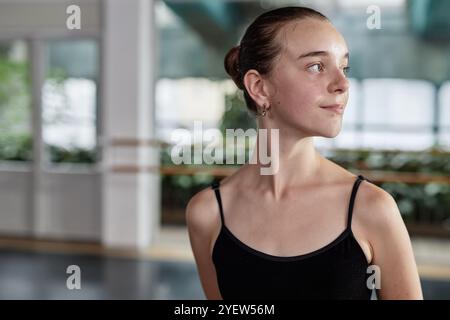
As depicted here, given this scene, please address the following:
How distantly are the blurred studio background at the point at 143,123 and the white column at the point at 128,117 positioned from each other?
1 cm

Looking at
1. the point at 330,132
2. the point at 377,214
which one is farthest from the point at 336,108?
the point at 377,214

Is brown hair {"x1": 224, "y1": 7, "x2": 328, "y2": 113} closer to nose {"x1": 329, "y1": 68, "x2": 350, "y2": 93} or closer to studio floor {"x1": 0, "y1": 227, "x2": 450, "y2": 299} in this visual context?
nose {"x1": 329, "y1": 68, "x2": 350, "y2": 93}

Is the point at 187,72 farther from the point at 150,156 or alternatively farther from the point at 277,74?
the point at 277,74

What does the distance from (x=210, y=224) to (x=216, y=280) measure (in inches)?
3.5

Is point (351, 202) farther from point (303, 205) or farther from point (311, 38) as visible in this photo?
point (311, 38)

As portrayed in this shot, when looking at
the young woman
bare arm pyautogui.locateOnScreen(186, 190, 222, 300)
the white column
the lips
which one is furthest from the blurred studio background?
the lips

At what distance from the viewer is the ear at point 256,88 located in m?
0.73

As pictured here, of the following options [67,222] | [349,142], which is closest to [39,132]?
[67,222]

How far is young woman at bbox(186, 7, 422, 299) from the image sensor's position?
68 centimetres

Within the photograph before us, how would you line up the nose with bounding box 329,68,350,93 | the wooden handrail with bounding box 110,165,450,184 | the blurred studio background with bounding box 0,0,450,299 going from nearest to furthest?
the nose with bounding box 329,68,350,93 → the wooden handrail with bounding box 110,165,450,184 → the blurred studio background with bounding box 0,0,450,299

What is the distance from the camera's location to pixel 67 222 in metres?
5.52

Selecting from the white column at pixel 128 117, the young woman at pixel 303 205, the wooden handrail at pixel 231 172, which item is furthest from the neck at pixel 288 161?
the white column at pixel 128 117

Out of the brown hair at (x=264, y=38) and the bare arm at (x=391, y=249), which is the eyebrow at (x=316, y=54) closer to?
the brown hair at (x=264, y=38)

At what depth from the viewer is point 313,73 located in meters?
0.67
